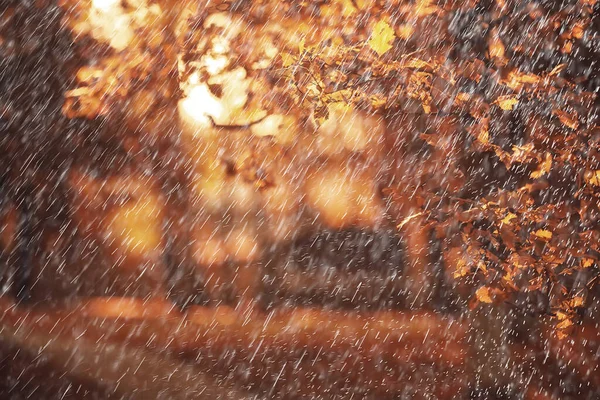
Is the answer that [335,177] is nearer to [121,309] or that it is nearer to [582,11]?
[121,309]

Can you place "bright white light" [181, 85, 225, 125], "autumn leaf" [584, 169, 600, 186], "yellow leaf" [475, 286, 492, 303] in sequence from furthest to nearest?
"bright white light" [181, 85, 225, 125], "yellow leaf" [475, 286, 492, 303], "autumn leaf" [584, 169, 600, 186]

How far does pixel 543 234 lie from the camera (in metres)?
3.87

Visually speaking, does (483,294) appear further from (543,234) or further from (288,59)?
(288,59)

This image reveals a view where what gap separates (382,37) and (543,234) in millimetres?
1228

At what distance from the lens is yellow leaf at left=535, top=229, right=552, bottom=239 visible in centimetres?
386

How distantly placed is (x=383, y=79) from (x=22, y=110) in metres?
7.36

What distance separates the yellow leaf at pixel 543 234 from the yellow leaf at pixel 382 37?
114 cm

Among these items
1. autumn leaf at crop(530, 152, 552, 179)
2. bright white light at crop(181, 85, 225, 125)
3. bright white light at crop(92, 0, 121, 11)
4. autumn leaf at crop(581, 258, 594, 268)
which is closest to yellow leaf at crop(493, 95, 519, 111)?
autumn leaf at crop(530, 152, 552, 179)

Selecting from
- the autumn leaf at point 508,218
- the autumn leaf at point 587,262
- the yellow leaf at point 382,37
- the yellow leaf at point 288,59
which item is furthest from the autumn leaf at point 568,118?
the yellow leaf at point 288,59

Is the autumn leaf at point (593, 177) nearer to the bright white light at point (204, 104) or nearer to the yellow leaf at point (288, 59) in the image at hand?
the yellow leaf at point (288, 59)

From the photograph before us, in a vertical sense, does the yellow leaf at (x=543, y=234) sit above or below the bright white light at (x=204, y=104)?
above

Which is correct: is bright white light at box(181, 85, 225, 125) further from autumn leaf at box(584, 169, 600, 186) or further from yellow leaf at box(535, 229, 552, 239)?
autumn leaf at box(584, 169, 600, 186)

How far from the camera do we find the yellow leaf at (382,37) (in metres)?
3.91

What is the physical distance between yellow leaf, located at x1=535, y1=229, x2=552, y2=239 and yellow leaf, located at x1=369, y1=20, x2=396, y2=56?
1.14 metres
